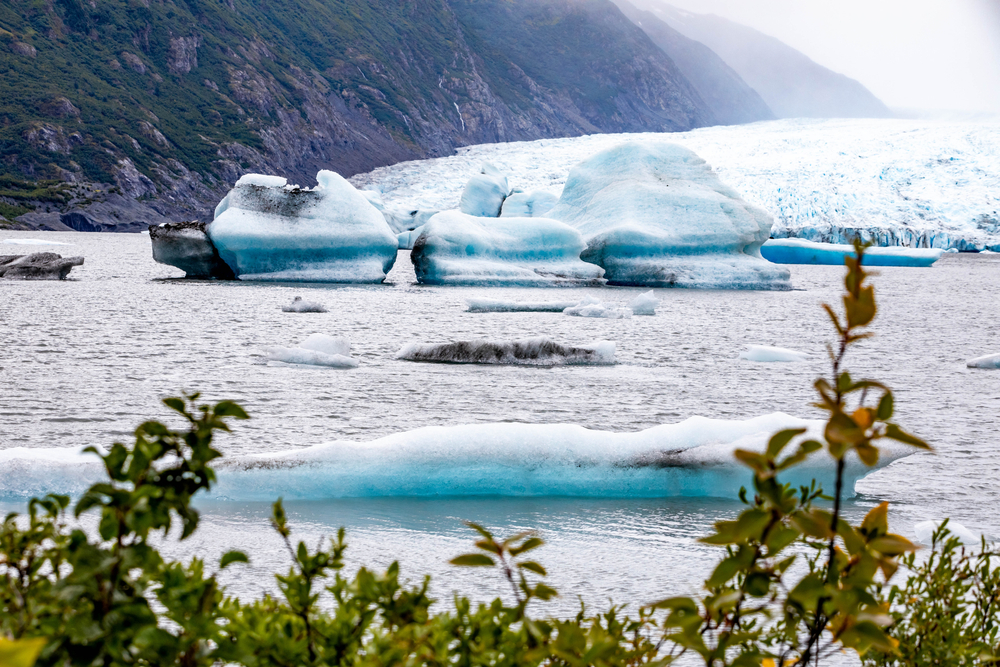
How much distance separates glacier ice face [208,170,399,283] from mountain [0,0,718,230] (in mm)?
53280

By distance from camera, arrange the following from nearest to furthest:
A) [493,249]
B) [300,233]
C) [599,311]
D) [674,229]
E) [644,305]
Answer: [599,311] < [644,305] < [300,233] < [493,249] < [674,229]

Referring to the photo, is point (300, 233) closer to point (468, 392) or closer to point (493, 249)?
point (493, 249)

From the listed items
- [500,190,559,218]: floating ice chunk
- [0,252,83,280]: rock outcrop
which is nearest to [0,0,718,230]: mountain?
[500,190,559,218]: floating ice chunk

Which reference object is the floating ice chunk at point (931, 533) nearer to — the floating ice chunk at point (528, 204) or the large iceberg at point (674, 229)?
the large iceberg at point (674, 229)

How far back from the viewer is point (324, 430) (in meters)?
6.36

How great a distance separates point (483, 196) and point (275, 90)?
3103 inches

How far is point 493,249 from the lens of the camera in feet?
71.8

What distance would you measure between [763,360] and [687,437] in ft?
21.0

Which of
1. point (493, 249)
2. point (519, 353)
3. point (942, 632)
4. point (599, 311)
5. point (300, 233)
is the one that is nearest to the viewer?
point (942, 632)

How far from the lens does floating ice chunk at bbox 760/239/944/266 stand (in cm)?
3497

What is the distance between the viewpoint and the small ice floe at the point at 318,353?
975cm

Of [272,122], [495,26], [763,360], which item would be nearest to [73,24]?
[272,122]

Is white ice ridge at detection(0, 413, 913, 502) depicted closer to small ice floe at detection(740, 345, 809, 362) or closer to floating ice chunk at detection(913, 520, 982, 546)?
floating ice chunk at detection(913, 520, 982, 546)

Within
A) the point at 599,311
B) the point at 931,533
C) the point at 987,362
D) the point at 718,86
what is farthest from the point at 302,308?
the point at 718,86
